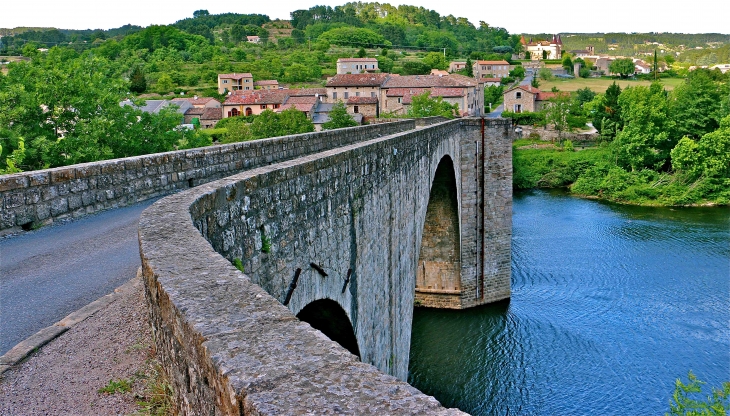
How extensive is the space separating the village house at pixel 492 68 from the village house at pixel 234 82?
116 ft

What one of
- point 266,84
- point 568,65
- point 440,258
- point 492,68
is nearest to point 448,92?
point 266,84

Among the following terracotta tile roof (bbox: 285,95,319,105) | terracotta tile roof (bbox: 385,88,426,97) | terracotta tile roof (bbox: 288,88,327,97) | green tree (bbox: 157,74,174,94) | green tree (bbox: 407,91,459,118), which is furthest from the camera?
green tree (bbox: 157,74,174,94)

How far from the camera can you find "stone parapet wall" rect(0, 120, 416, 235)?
669 centimetres

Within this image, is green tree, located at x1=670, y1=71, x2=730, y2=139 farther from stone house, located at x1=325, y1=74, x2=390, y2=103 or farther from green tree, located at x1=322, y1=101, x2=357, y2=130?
stone house, located at x1=325, y1=74, x2=390, y2=103

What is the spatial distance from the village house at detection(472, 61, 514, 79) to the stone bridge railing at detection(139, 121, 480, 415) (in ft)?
324

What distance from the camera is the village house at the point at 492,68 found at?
Answer: 9993 centimetres

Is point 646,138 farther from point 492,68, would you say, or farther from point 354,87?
point 492,68

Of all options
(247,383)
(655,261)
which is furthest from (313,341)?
(655,261)

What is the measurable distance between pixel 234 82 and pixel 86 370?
3198 inches

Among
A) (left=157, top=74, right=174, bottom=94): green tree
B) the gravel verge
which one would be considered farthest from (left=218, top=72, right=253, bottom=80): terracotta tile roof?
the gravel verge

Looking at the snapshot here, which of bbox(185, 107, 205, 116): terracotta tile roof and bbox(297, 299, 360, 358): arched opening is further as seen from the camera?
bbox(185, 107, 205, 116): terracotta tile roof

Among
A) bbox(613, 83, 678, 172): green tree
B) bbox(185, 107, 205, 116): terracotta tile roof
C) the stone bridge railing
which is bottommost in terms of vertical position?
bbox(613, 83, 678, 172): green tree

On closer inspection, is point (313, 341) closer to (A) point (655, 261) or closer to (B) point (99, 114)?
(B) point (99, 114)

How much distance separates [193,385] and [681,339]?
18564mm
